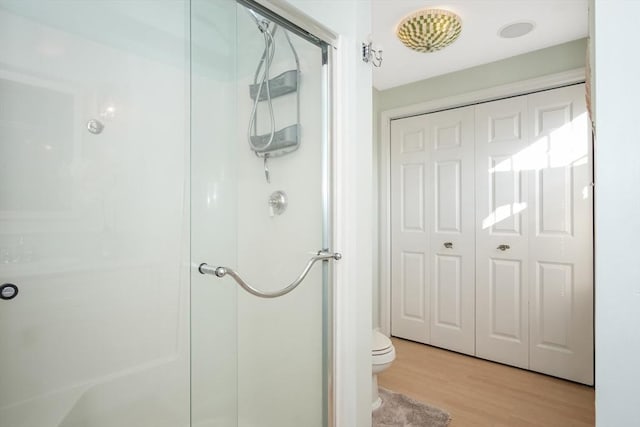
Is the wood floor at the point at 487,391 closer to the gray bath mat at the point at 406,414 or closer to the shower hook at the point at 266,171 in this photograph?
the gray bath mat at the point at 406,414

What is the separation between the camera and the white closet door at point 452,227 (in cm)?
271

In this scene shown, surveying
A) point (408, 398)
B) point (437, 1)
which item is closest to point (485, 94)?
point (437, 1)

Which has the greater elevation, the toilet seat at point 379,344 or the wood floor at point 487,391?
the toilet seat at point 379,344

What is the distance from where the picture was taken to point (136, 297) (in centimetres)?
139

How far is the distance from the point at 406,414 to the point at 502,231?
1.53 metres

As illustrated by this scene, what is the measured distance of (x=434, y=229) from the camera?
2887 mm

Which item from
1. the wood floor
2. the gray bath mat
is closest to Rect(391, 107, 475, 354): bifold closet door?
the wood floor

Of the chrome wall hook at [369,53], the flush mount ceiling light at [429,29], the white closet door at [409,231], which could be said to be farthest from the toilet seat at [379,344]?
the flush mount ceiling light at [429,29]

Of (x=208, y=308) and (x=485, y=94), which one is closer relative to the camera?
(x=208, y=308)

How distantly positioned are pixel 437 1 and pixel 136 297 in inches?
85.7

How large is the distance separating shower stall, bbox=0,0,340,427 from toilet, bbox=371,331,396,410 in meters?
0.62

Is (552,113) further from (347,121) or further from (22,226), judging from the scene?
(22,226)

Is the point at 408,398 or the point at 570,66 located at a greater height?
→ the point at 570,66

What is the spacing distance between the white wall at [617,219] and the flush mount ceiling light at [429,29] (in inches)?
73.0
